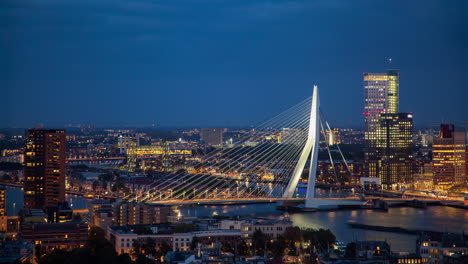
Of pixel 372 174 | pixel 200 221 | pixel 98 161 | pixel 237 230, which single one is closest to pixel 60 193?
pixel 200 221

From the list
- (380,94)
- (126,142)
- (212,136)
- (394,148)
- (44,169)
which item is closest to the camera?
(44,169)

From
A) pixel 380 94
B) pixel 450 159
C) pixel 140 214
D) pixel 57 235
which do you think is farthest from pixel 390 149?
pixel 57 235

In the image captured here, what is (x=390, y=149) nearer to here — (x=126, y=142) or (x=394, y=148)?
(x=394, y=148)

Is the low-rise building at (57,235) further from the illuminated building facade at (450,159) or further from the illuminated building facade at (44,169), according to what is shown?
the illuminated building facade at (450,159)

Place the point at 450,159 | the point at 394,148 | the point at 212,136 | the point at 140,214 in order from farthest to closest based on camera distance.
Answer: the point at 212,136
the point at 394,148
the point at 450,159
the point at 140,214

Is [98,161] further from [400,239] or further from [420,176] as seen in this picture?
[400,239]

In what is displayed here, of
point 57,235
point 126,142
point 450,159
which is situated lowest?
point 57,235
